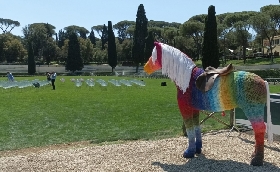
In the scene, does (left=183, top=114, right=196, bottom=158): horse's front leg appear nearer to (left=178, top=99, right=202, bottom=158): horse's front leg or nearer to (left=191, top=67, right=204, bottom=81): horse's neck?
(left=178, top=99, right=202, bottom=158): horse's front leg

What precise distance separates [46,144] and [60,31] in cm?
10693

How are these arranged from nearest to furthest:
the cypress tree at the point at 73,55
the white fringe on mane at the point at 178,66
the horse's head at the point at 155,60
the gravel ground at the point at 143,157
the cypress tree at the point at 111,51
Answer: the gravel ground at the point at 143,157
the white fringe on mane at the point at 178,66
the horse's head at the point at 155,60
the cypress tree at the point at 73,55
the cypress tree at the point at 111,51

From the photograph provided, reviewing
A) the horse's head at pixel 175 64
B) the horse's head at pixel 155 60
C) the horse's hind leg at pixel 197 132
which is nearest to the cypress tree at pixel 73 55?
the horse's head at pixel 155 60

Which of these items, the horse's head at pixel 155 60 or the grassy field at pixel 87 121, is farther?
the grassy field at pixel 87 121

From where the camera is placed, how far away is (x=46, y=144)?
30.6 ft

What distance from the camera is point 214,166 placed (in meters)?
6.69

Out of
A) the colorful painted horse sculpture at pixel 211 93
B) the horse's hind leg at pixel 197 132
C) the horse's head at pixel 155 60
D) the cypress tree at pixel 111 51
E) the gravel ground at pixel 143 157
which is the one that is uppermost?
the cypress tree at pixel 111 51

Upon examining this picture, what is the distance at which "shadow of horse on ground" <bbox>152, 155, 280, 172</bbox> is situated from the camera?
6492mm

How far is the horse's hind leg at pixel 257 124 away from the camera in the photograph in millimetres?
6500

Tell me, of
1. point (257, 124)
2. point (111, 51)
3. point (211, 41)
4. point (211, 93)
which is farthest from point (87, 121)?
point (111, 51)

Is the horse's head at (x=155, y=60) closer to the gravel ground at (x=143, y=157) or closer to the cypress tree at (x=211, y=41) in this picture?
the gravel ground at (x=143, y=157)

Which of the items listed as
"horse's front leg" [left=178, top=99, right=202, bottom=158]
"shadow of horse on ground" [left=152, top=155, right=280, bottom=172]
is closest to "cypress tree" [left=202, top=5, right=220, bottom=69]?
"horse's front leg" [left=178, top=99, right=202, bottom=158]

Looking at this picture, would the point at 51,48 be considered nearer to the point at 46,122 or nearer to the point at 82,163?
the point at 46,122

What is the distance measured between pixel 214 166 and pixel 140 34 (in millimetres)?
55103
